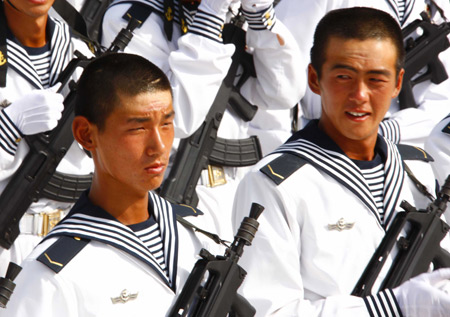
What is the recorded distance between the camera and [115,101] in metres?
3.31

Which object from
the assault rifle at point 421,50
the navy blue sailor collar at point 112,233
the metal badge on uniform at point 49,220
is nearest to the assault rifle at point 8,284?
the navy blue sailor collar at point 112,233

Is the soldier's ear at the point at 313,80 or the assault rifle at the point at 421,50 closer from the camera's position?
the soldier's ear at the point at 313,80

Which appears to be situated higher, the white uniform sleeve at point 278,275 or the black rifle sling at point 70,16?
the black rifle sling at point 70,16

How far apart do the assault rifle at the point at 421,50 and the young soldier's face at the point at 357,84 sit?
2333mm

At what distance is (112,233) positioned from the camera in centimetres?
325

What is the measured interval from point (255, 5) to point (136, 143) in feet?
6.93

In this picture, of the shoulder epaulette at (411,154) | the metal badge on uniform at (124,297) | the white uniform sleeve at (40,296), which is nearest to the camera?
the white uniform sleeve at (40,296)

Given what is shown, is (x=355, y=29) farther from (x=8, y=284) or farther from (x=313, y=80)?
(x=8, y=284)

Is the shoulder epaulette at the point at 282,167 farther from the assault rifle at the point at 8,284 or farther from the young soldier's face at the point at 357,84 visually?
the assault rifle at the point at 8,284

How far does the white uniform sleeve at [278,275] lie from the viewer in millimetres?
3324

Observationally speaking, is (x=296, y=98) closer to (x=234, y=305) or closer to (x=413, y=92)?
(x=413, y=92)

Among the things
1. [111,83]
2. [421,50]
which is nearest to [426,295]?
[111,83]

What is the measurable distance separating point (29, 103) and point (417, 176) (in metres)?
1.77

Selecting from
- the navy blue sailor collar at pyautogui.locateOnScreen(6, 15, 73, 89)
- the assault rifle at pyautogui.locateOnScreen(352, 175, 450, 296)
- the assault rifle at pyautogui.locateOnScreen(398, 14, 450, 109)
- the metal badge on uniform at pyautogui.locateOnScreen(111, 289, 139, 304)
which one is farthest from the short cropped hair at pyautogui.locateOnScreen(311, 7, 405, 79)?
the assault rifle at pyautogui.locateOnScreen(398, 14, 450, 109)
